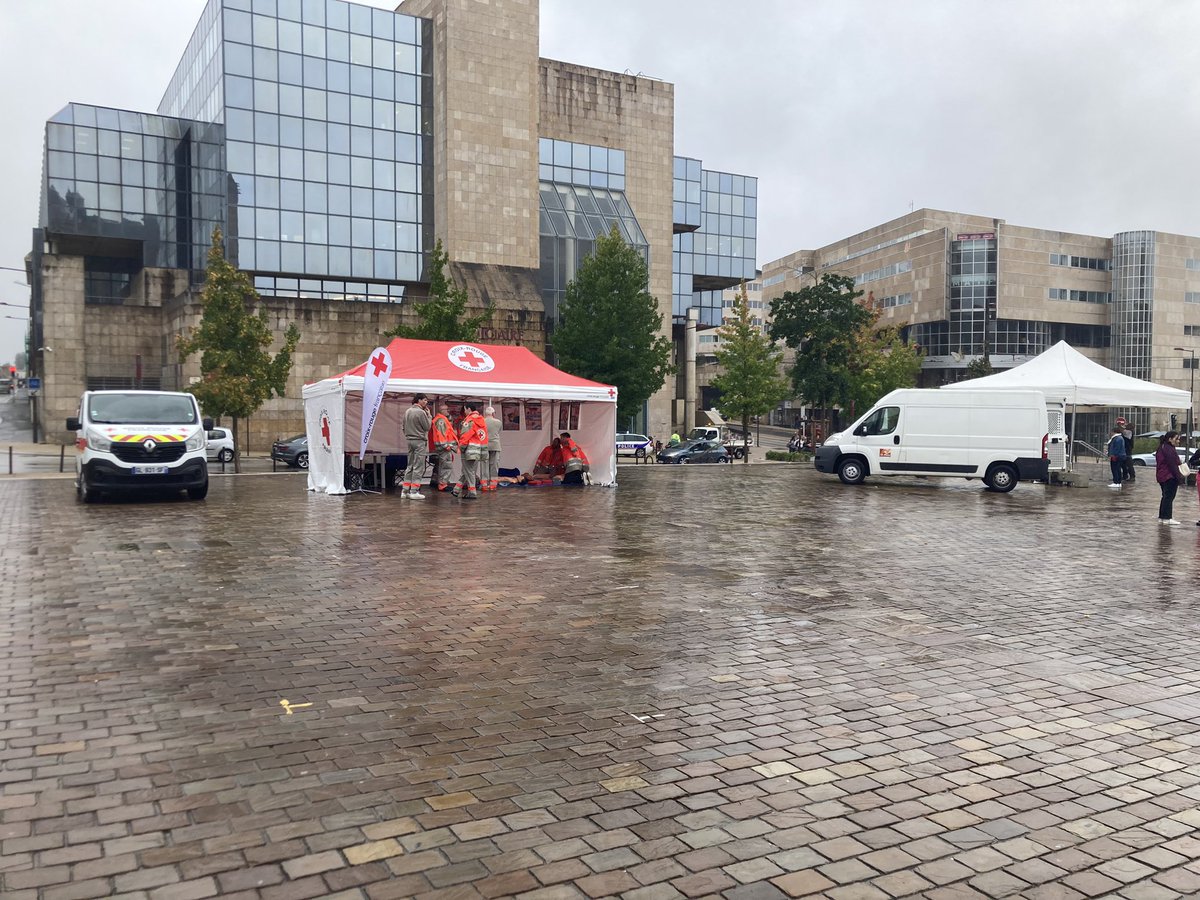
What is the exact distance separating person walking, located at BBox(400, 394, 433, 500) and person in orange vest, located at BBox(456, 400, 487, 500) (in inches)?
32.1

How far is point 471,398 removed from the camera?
20.4m

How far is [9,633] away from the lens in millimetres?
6941

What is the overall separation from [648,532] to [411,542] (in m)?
3.40

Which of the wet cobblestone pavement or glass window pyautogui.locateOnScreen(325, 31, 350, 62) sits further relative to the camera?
glass window pyautogui.locateOnScreen(325, 31, 350, 62)

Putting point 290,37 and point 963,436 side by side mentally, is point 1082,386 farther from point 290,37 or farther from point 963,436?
point 290,37

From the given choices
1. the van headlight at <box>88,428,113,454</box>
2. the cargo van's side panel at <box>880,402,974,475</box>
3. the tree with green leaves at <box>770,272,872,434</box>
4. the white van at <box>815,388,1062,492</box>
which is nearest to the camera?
the van headlight at <box>88,428,113,454</box>

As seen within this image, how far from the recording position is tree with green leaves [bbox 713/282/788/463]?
4319cm

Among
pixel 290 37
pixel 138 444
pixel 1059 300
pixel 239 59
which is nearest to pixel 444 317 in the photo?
pixel 138 444

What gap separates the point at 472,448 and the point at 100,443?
6.78m

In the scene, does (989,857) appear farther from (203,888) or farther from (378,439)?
(378,439)

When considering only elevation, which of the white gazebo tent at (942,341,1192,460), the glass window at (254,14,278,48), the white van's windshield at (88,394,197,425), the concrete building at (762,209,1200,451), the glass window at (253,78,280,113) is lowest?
the white van's windshield at (88,394,197,425)

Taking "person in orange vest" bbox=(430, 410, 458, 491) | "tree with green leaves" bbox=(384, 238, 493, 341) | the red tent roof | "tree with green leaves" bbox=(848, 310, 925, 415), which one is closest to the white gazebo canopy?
the red tent roof

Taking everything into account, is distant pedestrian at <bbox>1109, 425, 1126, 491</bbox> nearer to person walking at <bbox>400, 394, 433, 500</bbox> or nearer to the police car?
person walking at <bbox>400, 394, 433, 500</bbox>

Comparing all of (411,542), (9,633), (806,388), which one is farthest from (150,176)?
(9,633)
